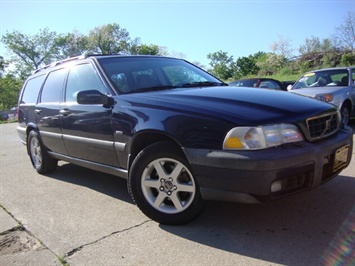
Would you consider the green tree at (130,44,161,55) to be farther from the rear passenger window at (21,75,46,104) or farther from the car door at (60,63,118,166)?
the car door at (60,63,118,166)

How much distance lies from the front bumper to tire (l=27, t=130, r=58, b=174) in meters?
3.14

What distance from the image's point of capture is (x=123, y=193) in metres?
4.03

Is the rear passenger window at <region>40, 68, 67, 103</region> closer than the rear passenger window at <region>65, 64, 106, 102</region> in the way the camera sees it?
No

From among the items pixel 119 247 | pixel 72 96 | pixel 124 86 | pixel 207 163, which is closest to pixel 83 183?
pixel 72 96

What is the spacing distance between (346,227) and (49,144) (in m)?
3.85

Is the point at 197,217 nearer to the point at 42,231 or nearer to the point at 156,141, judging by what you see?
the point at 156,141

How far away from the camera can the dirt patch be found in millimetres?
2824

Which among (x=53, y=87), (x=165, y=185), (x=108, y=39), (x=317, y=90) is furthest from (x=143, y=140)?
(x=108, y=39)

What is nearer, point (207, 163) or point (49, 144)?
point (207, 163)

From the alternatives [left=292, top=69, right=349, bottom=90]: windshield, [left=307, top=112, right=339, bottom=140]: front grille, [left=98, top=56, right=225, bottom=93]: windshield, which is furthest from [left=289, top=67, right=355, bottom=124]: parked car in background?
[left=307, top=112, right=339, bottom=140]: front grille

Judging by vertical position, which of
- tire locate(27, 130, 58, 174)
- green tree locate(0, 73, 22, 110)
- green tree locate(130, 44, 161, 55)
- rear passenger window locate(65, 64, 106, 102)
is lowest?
green tree locate(0, 73, 22, 110)

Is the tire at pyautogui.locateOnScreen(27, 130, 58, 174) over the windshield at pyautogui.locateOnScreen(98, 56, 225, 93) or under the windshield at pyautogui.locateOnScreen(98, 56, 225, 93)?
under

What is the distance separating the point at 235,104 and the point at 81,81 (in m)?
2.12

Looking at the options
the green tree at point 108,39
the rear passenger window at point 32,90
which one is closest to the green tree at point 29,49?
the green tree at point 108,39
